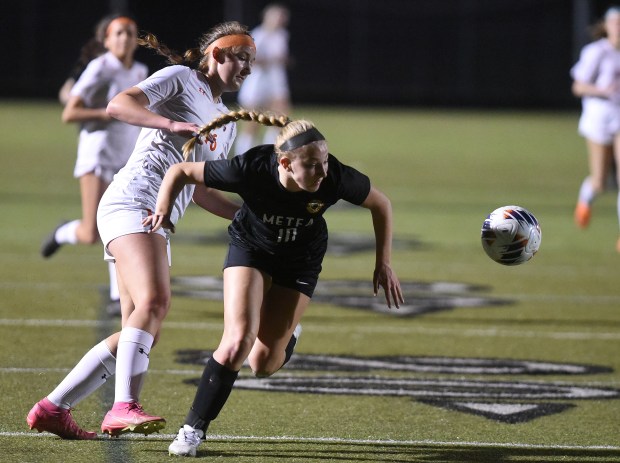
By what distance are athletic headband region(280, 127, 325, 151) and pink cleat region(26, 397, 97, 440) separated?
1.52 m

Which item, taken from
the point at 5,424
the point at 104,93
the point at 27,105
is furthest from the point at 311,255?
the point at 27,105

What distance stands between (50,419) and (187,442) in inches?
26.8

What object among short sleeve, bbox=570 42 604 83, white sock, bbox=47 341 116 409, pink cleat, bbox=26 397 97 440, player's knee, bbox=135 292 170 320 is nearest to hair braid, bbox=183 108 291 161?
player's knee, bbox=135 292 170 320

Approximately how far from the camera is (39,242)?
13.1 metres

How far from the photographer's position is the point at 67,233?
10.0 m

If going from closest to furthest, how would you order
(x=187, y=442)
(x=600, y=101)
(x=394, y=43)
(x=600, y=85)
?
(x=187, y=442) < (x=600, y=101) < (x=600, y=85) < (x=394, y=43)

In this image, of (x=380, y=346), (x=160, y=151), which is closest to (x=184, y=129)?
(x=160, y=151)

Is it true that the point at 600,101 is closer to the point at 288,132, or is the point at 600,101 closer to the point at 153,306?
the point at 288,132

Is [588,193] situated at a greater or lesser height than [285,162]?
lesser

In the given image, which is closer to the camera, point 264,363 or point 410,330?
point 264,363

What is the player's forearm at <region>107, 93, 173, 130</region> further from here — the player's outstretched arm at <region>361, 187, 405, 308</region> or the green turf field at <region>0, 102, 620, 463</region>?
the green turf field at <region>0, 102, 620, 463</region>

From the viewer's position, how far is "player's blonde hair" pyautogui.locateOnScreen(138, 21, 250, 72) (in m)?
6.21

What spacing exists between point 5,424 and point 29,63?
31.2m

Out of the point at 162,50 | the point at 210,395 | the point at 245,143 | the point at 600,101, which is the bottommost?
the point at 245,143
